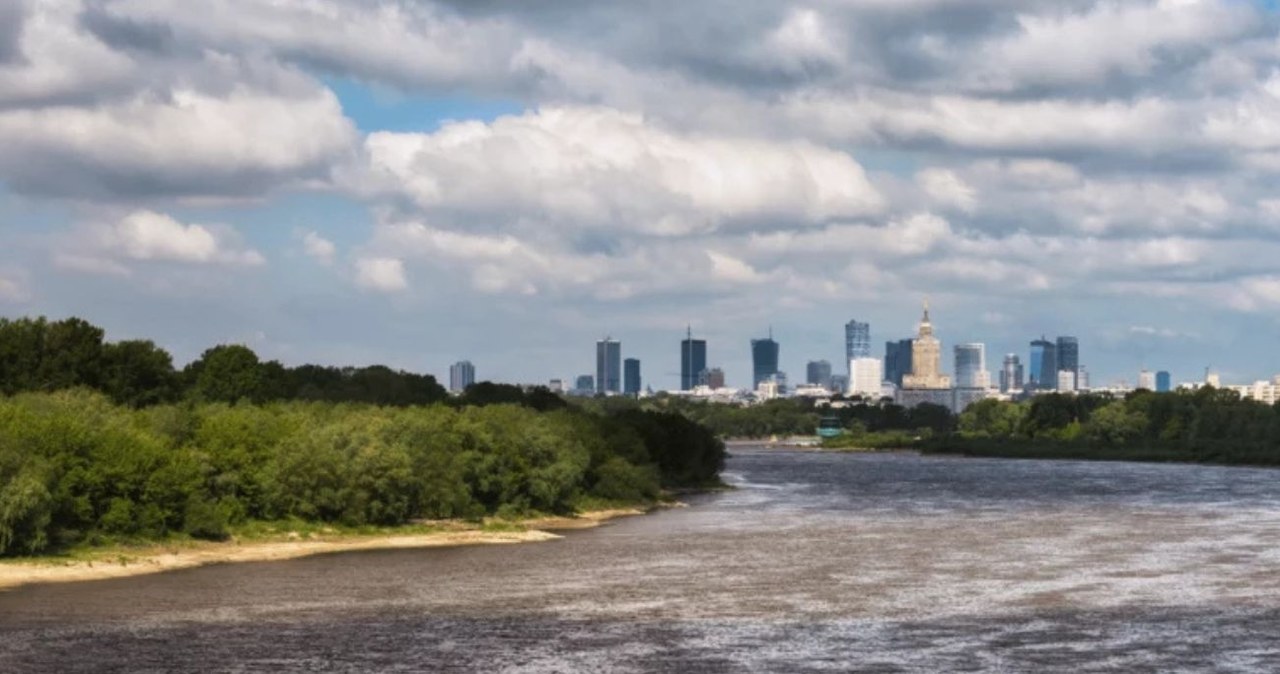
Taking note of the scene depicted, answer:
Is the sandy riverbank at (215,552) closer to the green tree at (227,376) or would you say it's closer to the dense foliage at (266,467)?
the dense foliage at (266,467)

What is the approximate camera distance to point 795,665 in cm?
6394

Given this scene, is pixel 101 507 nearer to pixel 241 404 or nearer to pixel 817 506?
pixel 241 404

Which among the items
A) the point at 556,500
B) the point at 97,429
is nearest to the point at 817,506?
the point at 556,500

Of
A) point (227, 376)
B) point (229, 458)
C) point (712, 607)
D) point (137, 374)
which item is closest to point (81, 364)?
point (137, 374)

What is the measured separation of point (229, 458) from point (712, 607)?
42699mm

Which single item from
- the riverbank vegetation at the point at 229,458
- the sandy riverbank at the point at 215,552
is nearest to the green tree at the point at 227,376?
the riverbank vegetation at the point at 229,458

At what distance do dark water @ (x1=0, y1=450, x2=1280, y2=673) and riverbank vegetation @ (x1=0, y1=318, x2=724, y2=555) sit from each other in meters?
7.82

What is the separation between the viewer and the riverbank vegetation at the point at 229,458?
324 ft

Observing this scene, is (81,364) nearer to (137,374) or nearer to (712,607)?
(137,374)

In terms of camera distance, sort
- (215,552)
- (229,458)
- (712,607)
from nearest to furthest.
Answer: (712,607) < (215,552) < (229,458)

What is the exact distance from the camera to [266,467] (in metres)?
114

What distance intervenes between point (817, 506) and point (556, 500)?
29493 mm

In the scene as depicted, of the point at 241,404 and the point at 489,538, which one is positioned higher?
the point at 241,404

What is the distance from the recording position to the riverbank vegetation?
9888cm
